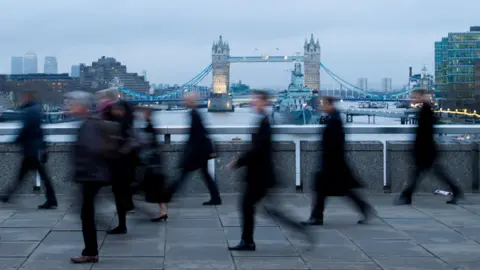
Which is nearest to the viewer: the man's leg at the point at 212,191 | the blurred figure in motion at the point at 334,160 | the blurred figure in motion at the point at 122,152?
the blurred figure in motion at the point at 122,152

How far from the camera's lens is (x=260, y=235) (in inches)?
344

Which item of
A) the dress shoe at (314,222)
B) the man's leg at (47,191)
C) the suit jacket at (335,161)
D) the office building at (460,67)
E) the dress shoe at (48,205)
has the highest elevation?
the office building at (460,67)

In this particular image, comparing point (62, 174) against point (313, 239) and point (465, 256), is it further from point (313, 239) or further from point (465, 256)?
point (465, 256)

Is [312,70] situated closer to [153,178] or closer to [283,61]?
[283,61]

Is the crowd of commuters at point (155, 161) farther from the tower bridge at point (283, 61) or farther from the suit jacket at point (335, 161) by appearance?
the tower bridge at point (283, 61)

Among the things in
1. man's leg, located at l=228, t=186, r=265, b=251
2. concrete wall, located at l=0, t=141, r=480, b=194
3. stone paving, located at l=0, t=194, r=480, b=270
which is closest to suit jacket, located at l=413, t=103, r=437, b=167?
stone paving, located at l=0, t=194, r=480, b=270

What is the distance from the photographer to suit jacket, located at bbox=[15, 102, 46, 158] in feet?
32.5

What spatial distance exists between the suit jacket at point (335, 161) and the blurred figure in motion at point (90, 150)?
2.69 metres

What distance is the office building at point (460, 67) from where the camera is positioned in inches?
4710

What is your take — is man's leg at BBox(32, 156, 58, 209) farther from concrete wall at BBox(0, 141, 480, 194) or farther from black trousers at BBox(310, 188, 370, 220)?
black trousers at BBox(310, 188, 370, 220)

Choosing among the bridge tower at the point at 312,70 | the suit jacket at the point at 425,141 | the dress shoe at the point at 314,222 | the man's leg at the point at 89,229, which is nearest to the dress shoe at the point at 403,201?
the suit jacket at the point at 425,141

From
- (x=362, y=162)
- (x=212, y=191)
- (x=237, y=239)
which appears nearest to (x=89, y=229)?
(x=237, y=239)

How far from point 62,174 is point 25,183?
557 mm

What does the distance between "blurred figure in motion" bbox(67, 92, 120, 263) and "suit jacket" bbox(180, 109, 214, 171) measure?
2.79 meters
